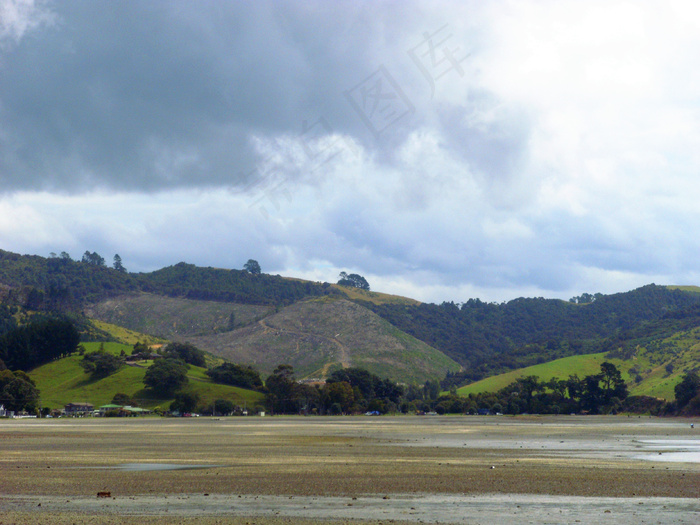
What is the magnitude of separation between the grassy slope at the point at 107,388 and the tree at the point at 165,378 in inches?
95.1

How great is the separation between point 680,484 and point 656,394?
143 meters

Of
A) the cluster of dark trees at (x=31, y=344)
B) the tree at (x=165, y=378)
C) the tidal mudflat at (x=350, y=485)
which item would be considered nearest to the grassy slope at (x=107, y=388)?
the tree at (x=165, y=378)

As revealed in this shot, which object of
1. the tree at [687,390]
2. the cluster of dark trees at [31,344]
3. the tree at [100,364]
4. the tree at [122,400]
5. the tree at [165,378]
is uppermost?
the cluster of dark trees at [31,344]

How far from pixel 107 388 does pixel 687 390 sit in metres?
136

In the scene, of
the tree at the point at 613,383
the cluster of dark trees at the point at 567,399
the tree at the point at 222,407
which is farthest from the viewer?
the tree at the point at 613,383

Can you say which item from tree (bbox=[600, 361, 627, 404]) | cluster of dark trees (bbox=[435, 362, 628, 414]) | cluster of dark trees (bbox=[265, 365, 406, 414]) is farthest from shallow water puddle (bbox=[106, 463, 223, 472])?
tree (bbox=[600, 361, 627, 404])

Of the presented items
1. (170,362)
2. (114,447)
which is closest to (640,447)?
(114,447)

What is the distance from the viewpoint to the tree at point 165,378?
17075cm

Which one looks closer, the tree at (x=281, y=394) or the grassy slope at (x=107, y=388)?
the tree at (x=281, y=394)

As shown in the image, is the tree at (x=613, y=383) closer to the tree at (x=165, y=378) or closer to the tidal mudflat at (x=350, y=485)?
the tree at (x=165, y=378)

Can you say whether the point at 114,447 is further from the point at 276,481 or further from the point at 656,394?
the point at 656,394

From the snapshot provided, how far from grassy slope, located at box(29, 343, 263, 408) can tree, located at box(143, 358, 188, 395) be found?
2.41 metres

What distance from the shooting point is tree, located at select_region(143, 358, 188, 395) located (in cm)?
17075

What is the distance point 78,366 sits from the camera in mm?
192375
